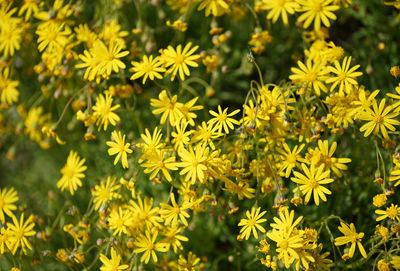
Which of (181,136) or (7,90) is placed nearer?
(181,136)

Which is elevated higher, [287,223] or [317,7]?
[317,7]

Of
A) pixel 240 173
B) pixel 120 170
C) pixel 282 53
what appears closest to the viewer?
pixel 240 173

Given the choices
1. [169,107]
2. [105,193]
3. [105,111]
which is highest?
[169,107]

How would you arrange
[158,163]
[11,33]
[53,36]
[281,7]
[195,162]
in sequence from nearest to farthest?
[195,162] < [158,163] < [281,7] < [53,36] < [11,33]

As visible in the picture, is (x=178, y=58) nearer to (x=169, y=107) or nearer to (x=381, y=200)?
(x=169, y=107)

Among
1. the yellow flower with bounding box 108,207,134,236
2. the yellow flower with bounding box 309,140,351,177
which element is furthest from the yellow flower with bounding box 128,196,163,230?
the yellow flower with bounding box 309,140,351,177

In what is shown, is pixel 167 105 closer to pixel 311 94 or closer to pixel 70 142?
pixel 311 94

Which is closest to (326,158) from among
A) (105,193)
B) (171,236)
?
(171,236)

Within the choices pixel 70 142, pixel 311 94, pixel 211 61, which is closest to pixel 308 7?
pixel 311 94

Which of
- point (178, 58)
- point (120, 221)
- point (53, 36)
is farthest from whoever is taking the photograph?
point (53, 36)

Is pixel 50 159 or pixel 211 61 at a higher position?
pixel 211 61

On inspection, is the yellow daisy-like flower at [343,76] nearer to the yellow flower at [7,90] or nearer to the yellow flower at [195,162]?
the yellow flower at [195,162]
